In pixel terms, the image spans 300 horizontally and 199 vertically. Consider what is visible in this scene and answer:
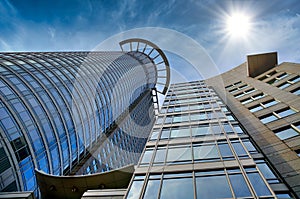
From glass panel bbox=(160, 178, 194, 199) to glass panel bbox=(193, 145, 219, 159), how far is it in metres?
2.59

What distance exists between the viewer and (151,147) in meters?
15.9

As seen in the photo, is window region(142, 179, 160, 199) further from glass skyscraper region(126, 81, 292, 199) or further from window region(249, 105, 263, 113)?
window region(249, 105, 263, 113)

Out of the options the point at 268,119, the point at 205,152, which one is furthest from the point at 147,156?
the point at 268,119

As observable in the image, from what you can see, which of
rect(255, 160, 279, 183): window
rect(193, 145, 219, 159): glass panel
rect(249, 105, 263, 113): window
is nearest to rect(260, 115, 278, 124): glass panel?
rect(249, 105, 263, 113): window

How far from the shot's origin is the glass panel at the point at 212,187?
29.5ft

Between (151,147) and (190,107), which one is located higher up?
(190,107)

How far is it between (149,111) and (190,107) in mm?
70666

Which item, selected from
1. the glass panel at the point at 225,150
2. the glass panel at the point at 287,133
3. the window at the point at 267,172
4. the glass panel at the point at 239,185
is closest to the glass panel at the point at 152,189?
the glass panel at the point at 239,185

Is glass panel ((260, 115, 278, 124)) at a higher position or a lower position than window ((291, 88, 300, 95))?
lower

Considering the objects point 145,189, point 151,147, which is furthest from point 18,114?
point 145,189

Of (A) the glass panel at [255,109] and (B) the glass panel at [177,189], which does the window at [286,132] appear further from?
(B) the glass panel at [177,189]

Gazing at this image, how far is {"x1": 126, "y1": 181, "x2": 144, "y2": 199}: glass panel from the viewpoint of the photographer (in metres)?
10.2

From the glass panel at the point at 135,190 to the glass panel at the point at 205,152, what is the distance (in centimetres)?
412

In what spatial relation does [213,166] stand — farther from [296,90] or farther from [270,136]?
[296,90]
